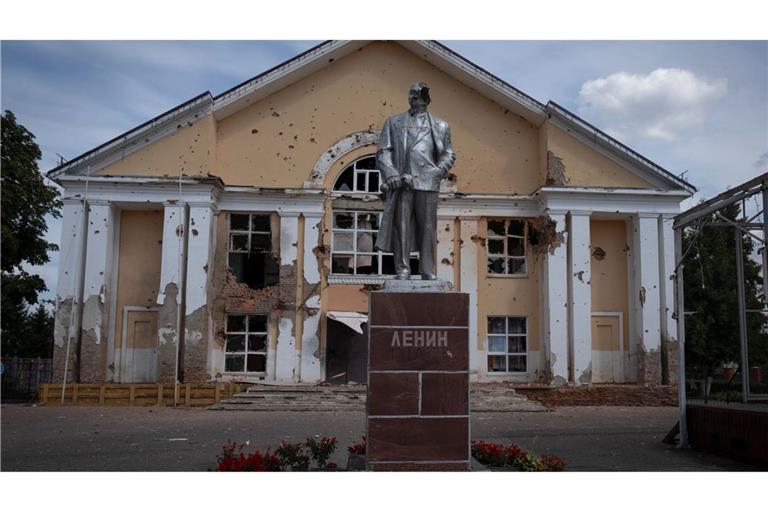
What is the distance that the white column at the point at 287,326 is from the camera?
18875mm

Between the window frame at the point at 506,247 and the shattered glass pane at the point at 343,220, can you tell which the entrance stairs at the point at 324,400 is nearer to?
the window frame at the point at 506,247

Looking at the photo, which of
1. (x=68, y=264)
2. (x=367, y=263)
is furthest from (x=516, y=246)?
(x=68, y=264)

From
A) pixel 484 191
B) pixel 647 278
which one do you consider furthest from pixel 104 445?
pixel 647 278

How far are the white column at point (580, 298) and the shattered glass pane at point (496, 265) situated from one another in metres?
1.89

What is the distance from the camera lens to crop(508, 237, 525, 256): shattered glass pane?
66.5 ft

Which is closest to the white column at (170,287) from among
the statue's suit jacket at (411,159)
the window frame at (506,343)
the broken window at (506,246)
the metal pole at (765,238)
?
the window frame at (506,343)

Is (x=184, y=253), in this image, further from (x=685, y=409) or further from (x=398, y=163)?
(x=685, y=409)

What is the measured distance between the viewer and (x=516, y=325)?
20016 millimetres

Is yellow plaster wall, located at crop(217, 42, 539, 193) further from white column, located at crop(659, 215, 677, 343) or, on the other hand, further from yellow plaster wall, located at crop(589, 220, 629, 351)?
white column, located at crop(659, 215, 677, 343)

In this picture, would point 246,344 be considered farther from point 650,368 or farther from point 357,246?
point 650,368

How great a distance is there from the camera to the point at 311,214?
1944cm

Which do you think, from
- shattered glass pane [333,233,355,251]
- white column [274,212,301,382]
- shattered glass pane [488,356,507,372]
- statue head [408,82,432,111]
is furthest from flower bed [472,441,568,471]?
shattered glass pane [333,233,355,251]

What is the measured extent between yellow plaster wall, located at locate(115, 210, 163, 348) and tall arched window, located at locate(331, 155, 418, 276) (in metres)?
4.77

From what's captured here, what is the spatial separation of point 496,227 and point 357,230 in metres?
3.91
